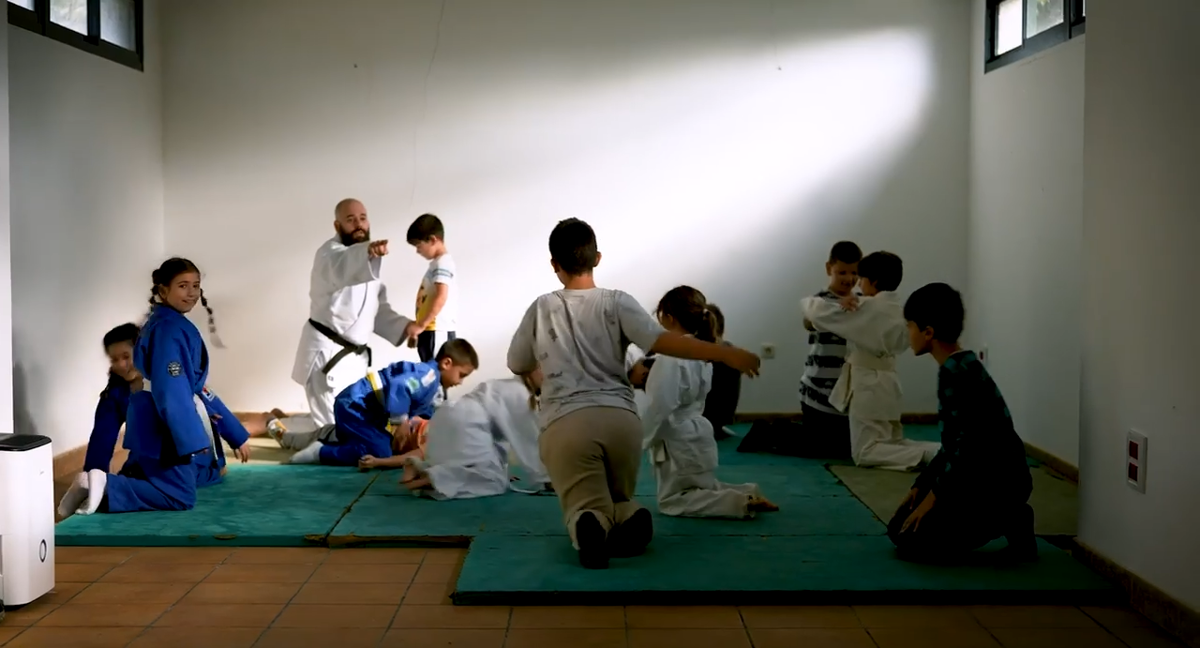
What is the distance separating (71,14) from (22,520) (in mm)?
Answer: 3310

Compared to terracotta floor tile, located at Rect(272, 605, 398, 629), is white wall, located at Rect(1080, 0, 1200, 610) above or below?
above

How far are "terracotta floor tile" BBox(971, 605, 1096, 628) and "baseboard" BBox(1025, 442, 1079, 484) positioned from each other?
1.74 metres

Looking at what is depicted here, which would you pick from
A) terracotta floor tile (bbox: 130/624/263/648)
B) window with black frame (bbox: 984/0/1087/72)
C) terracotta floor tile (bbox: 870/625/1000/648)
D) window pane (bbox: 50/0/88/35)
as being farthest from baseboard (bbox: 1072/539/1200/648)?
window pane (bbox: 50/0/88/35)

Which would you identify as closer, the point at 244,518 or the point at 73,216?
the point at 244,518

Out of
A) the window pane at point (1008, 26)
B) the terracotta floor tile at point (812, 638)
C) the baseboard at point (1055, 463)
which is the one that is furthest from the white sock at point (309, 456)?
the window pane at point (1008, 26)

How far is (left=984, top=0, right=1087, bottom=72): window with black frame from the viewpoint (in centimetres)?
516

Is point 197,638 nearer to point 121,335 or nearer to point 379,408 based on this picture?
point 121,335

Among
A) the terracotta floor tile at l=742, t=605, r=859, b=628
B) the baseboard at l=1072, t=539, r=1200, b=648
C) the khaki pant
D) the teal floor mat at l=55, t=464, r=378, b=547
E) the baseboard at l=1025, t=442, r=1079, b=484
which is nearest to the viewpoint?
the baseboard at l=1072, t=539, r=1200, b=648

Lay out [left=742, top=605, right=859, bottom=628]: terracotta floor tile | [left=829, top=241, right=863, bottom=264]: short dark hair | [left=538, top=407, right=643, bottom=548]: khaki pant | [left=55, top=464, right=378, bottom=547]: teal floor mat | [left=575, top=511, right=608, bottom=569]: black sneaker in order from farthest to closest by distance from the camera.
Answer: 1. [left=829, top=241, right=863, bottom=264]: short dark hair
2. [left=55, top=464, right=378, bottom=547]: teal floor mat
3. [left=538, top=407, right=643, bottom=548]: khaki pant
4. [left=575, top=511, right=608, bottom=569]: black sneaker
5. [left=742, top=605, right=859, bottom=628]: terracotta floor tile

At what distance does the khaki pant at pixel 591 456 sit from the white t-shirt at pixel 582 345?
0.05 meters

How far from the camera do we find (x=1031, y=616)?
308cm

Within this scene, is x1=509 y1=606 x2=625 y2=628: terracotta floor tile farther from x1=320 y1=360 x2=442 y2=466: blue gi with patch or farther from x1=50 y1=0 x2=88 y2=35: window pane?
x1=50 y1=0 x2=88 y2=35: window pane

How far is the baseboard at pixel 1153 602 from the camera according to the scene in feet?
9.29

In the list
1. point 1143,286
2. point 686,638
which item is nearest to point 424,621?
point 686,638
